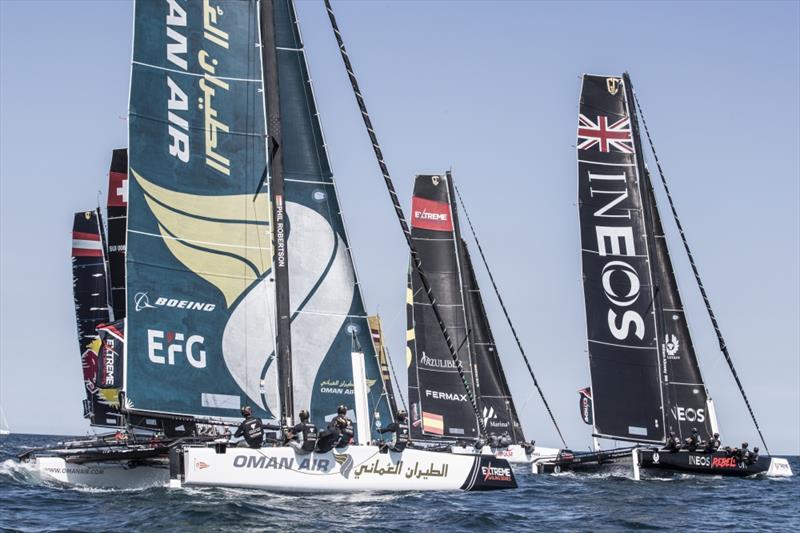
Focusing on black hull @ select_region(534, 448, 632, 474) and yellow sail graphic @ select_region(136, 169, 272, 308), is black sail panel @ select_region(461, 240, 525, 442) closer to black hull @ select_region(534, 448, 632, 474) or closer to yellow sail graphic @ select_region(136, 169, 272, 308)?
black hull @ select_region(534, 448, 632, 474)

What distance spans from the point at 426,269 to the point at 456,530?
2436 cm

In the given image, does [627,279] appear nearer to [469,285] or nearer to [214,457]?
[469,285]

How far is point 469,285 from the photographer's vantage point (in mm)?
44125

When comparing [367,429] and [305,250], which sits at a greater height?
[305,250]

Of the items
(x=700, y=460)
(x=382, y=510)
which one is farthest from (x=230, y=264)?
(x=700, y=460)

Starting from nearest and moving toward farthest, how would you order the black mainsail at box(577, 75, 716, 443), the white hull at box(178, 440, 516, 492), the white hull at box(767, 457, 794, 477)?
1. the white hull at box(178, 440, 516, 492)
2. the white hull at box(767, 457, 794, 477)
3. the black mainsail at box(577, 75, 716, 443)

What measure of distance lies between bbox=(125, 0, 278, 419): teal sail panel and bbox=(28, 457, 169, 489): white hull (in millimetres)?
1174

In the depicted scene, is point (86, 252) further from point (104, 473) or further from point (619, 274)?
point (104, 473)

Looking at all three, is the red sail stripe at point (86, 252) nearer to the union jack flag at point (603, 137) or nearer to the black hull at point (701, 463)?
the union jack flag at point (603, 137)

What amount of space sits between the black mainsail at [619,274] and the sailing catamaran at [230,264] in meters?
10.4

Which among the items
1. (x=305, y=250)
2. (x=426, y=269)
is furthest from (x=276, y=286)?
(x=426, y=269)

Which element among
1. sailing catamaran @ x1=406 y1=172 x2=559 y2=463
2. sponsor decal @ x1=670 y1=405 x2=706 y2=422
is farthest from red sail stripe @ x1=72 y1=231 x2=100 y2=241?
sponsor decal @ x1=670 y1=405 x2=706 y2=422

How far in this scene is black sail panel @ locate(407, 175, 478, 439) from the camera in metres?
41.4

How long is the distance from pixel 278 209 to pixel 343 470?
5.63 metres
